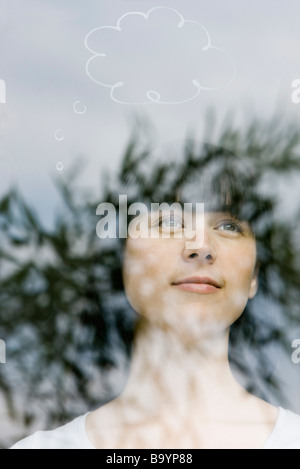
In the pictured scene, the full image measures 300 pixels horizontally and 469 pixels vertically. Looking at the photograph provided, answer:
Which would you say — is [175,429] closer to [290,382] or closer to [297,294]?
[290,382]

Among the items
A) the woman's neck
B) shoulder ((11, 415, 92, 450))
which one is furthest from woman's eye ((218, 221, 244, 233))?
shoulder ((11, 415, 92, 450))

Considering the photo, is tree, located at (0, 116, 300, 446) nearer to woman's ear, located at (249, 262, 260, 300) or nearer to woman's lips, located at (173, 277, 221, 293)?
woman's ear, located at (249, 262, 260, 300)

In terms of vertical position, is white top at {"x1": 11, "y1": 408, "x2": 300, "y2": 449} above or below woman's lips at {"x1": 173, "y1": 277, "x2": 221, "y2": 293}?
below

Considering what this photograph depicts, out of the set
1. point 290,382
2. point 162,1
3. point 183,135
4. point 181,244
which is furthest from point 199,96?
point 290,382

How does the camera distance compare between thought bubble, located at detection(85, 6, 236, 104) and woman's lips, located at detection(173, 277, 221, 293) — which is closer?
woman's lips, located at detection(173, 277, 221, 293)

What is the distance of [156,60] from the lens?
2.11m

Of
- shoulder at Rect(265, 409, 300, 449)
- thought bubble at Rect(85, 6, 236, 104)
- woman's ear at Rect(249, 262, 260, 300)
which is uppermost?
thought bubble at Rect(85, 6, 236, 104)

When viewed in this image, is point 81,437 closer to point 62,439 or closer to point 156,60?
point 62,439

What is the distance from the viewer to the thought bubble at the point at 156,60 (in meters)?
2.09

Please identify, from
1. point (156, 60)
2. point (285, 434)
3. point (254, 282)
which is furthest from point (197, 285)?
point (156, 60)

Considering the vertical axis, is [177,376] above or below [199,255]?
below

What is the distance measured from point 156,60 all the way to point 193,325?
70 centimetres

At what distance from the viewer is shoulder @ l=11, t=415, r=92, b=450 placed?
1.96 m

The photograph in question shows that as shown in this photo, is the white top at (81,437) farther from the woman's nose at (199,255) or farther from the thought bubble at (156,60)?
the thought bubble at (156,60)
